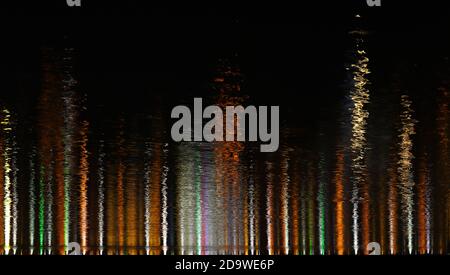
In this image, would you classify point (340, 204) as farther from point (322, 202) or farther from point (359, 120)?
point (359, 120)

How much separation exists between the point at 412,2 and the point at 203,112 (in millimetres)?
3244

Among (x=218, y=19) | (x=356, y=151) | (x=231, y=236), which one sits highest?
(x=218, y=19)

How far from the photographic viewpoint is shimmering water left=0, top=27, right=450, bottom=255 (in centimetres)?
914

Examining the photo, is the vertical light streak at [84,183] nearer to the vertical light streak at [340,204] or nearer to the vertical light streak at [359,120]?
the vertical light streak at [359,120]

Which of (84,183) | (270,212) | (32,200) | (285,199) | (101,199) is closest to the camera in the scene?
(84,183)

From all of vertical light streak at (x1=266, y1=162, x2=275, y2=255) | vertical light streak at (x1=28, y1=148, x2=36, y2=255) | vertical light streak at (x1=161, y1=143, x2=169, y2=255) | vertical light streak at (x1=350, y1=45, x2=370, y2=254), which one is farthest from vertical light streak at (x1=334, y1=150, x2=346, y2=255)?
vertical light streak at (x1=28, y1=148, x2=36, y2=255)

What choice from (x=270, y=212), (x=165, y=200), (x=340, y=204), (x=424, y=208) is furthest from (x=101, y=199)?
(x=424, y=208)

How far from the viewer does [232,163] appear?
Result: 40.9 ft

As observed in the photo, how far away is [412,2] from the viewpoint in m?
7.42

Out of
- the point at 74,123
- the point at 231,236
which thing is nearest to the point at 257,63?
the point at 74,123

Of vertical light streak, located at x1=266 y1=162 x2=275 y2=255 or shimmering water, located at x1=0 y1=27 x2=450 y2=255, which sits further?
vertical light streak, located at x1=266 y1=162 x2=275 y2=255

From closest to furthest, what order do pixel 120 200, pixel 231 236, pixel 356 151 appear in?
pixel 356 151 → pixel 120 200 → pixel 231 236

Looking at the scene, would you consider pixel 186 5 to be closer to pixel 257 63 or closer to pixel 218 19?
pixel 218 19

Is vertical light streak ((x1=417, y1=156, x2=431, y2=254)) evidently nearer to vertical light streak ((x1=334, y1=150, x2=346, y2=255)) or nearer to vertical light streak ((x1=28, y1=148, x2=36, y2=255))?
vertical light streak ((x1=334, y1=150, x2=346, y2=255))
